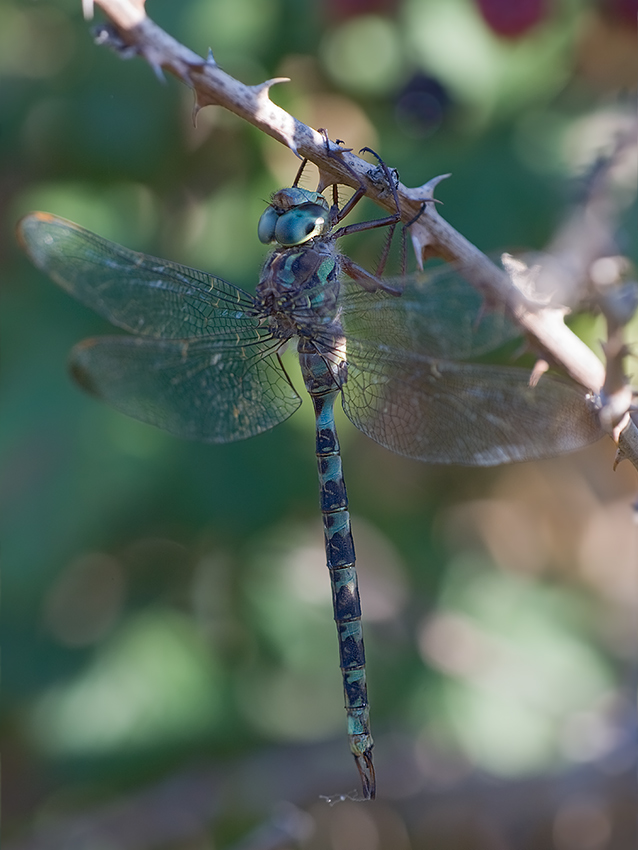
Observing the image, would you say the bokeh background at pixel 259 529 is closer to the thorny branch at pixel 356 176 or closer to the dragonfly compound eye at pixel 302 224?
the dragonfly compound eye at pixel 302 224

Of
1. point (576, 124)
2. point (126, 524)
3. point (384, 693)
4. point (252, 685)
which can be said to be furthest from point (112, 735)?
point (576, 124)

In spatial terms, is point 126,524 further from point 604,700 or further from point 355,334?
point 604,700

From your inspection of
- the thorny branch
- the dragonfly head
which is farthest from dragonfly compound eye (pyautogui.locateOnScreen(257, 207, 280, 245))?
the thorny branch

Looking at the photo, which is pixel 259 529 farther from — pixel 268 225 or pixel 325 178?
pixel 325 178

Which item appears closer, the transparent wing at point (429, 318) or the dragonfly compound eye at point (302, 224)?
the transparent wing at point (429, 318)

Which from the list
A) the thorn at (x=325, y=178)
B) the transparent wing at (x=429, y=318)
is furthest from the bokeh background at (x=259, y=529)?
the thorn at (x=325, y=178)

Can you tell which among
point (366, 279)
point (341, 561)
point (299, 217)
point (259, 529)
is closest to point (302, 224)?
point (299, 217)
